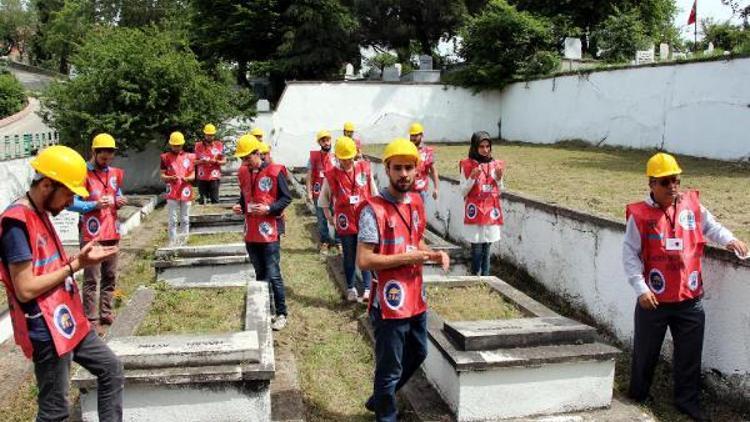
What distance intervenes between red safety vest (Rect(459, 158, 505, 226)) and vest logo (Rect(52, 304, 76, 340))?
4.13 metres

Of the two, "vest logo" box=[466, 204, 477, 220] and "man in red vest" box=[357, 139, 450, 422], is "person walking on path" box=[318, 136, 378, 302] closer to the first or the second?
"vest logo" box=[466, 204, 477, 220]

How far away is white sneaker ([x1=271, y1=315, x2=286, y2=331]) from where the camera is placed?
5.76m

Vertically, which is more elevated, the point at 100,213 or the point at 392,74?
the point at 392,74

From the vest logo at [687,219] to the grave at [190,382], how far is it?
2.76 meters

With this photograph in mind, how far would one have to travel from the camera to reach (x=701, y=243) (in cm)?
400

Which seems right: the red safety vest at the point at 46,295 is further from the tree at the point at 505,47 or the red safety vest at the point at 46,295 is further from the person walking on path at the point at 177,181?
the tree at the point at 505,47

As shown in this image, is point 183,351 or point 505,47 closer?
point 183,351

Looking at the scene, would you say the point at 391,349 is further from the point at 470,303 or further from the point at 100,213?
the point at 100,213

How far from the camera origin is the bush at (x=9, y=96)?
34925mm

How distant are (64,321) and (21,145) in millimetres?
14552

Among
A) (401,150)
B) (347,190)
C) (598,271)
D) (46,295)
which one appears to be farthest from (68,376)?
(598,271)

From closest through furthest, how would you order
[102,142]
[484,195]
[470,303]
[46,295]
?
1. [46,295]
2. [470,303]
3. [102,142]
4. [484,195]

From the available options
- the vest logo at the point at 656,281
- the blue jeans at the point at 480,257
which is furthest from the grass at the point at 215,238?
the vest logo at the point at 656,281

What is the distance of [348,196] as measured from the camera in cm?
659
